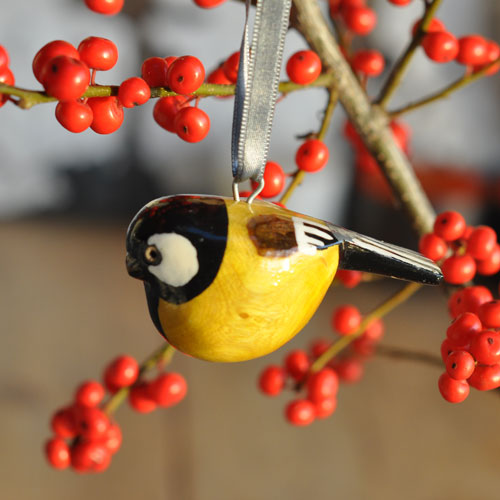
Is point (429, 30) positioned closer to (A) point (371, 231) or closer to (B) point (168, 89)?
(B) point (168, 89)

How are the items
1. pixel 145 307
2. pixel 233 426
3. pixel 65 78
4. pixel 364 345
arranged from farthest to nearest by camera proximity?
pixel 145 307 < pixel 233 426 < pixel 364 345 < pixel 65 78

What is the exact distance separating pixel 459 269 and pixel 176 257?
0.14 metres

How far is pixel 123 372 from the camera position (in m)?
0.34

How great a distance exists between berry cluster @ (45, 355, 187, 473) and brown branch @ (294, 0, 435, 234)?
166 millimetres

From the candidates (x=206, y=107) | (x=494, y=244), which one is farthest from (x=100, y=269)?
(x=494, y=244)

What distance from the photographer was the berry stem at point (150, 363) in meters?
0.31

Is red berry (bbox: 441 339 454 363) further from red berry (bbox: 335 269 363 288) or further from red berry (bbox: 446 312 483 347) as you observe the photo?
red berry (bbox: 335 269 363 288)

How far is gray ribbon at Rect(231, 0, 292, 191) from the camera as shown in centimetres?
22

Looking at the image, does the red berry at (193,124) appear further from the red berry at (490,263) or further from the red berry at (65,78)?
the red berry at (490,263)

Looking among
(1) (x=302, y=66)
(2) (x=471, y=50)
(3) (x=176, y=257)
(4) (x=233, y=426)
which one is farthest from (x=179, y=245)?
(4) (x=233, y=426)

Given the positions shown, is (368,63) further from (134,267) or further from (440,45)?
(134,267)

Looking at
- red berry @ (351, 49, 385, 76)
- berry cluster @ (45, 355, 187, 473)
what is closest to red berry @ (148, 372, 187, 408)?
berry cluster @ (45, 355, 187, 473)

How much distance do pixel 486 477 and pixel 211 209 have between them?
0.43 metres

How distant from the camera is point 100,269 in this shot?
2.83 feet
